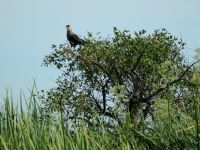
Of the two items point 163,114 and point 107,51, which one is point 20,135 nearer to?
point 163,114

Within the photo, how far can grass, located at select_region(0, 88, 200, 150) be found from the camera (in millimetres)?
6008

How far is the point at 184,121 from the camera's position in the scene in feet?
22.8

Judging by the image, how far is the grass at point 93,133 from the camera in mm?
6008

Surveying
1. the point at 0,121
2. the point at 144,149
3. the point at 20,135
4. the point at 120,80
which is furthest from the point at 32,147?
the point at 120,80

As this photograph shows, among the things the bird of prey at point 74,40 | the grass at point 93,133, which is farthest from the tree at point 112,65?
the grass at point 93,133

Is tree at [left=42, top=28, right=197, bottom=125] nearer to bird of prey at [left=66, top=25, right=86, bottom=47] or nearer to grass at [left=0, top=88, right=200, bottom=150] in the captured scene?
bird of prey at [left=66, top=25, right=86, bottom=47]

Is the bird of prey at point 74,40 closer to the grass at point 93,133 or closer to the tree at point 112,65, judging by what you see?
the tree at point 112,65

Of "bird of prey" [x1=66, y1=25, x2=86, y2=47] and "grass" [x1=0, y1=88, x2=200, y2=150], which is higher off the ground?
"bird of prey" [x1=66, y1=25, x2=86, y2=47]

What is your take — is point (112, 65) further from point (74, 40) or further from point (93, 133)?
point (93, 133)

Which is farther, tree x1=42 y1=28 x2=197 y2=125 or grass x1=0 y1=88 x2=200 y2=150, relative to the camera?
tree x1=42 y1=28 x2=197 y2=125

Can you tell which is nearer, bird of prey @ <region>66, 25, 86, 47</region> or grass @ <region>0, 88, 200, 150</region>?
grass @ <region>0, 88, 200, 150</region>

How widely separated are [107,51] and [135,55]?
125cm

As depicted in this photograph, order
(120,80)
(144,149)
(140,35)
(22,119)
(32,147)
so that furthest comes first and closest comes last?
(140,35) < (120,80) < (144,149) < (22,119) < (32,147)

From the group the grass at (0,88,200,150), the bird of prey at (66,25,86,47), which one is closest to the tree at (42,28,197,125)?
the bird of prey at (66,25,86,47)
